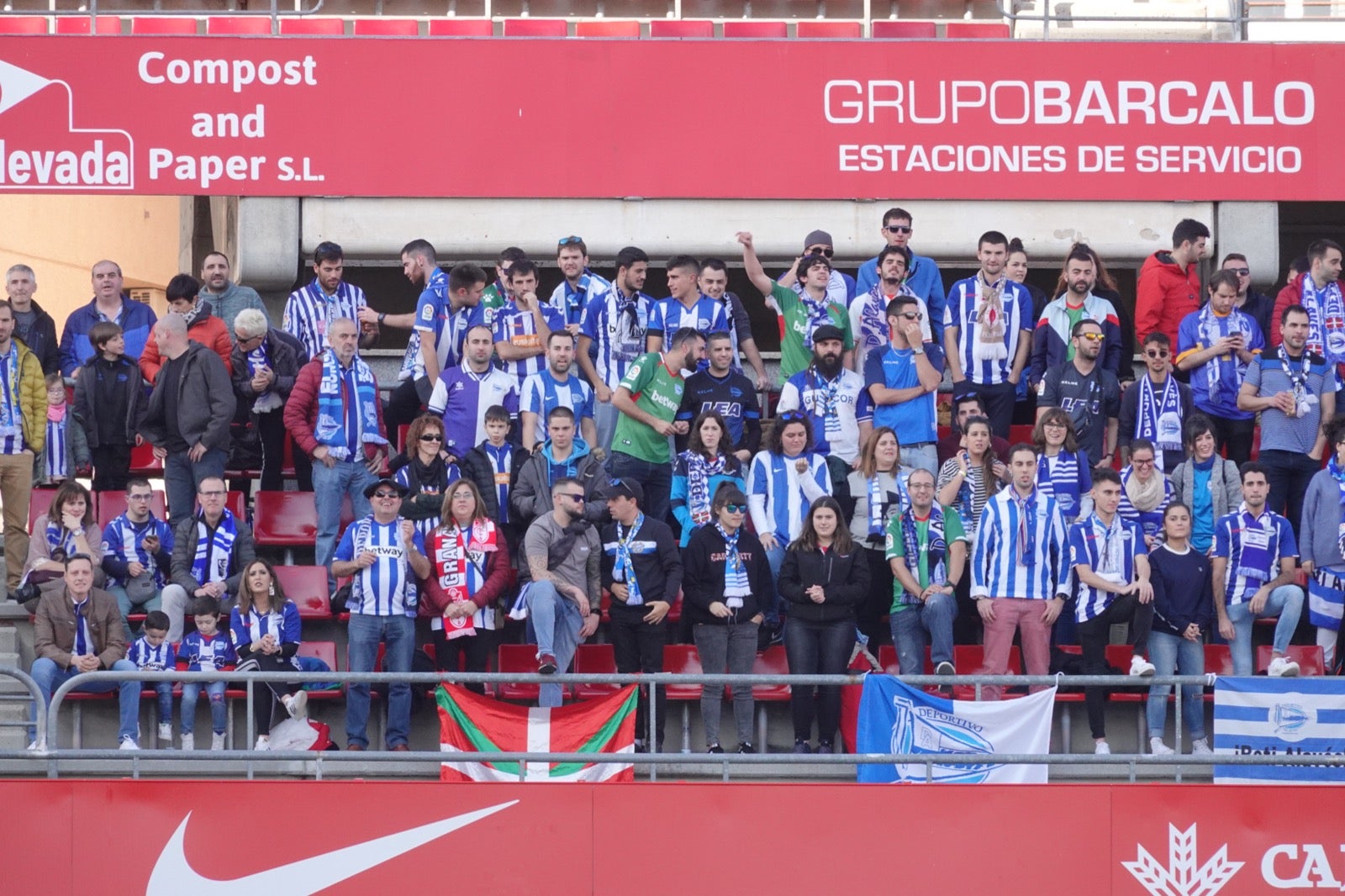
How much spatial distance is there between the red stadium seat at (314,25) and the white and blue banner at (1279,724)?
9484mm

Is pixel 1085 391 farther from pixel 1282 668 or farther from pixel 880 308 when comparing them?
pixel 1282 668

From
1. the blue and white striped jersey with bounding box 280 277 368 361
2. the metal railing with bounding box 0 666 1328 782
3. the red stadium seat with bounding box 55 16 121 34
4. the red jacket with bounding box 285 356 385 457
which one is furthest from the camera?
the red stadium seat with bounding box 55 16 121 34

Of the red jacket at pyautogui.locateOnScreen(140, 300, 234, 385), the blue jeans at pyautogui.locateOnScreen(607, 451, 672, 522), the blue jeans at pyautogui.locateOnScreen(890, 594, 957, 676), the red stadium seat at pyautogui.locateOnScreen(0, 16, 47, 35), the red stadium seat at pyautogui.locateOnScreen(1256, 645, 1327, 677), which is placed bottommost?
the red stadium seat at pyautogui.locateOnScreen(1256, 645, 1327, 677)

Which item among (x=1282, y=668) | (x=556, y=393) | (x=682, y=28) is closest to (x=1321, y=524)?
(x=1282, y=668)

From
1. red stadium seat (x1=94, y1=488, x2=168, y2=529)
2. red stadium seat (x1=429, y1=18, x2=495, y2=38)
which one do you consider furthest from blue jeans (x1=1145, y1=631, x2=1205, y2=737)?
red stadium seat (x1=429, y1=18, x2=495, y2=38)

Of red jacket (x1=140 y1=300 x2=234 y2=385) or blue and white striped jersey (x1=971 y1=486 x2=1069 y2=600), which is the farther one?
red jacket (x1=140 y1=300 x2=234 y2=385)

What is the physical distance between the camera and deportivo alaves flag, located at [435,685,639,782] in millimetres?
10422

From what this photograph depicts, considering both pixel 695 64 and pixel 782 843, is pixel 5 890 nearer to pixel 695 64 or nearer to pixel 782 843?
pixel 782 843

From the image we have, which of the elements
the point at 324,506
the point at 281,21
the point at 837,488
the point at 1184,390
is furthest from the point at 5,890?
the point at 281,21

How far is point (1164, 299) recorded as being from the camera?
43.6ft

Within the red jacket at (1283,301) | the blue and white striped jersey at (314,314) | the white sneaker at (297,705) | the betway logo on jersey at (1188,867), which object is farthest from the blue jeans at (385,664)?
the red jacket at (1283,301)

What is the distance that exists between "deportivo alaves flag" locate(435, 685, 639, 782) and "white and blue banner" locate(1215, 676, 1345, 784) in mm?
3283

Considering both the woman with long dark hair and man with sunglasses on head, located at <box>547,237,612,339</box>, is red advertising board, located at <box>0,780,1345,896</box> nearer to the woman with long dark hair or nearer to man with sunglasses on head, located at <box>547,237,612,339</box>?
the woman with long dark hair

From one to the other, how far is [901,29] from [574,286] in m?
5.15
